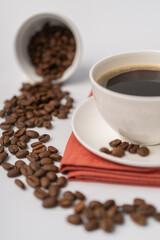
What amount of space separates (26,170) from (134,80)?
0.68 m

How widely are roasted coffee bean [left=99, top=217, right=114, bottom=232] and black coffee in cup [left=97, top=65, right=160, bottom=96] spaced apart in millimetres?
577

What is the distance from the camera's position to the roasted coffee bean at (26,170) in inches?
64.1

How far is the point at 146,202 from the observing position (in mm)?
1449

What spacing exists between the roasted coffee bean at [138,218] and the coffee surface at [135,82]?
53 cm

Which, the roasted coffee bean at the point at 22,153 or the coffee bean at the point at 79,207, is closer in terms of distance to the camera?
the coffee bean at the point at 79,207

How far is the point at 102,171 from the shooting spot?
1524 millimetres

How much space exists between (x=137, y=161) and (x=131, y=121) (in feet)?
0.59

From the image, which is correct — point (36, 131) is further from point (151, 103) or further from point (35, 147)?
point (151, 103)

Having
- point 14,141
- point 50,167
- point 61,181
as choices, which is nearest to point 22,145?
point 14,141

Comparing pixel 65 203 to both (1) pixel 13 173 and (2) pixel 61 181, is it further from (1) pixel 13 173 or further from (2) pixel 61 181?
(1) pixel 13 173

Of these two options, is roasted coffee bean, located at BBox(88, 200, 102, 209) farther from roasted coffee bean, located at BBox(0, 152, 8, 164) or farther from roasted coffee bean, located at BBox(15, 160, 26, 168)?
roasted coffee bean, located at BBox(0, 152, 8, 164)

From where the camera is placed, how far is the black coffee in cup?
164cm

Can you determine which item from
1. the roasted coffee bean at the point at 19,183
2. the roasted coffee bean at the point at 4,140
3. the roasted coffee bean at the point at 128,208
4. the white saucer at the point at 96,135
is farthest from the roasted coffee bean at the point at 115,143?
the roasted coffee bean at the point at 4,140

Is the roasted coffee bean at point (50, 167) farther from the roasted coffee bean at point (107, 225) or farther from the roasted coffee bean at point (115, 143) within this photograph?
the roasted coffee bean at point (107, 225)
